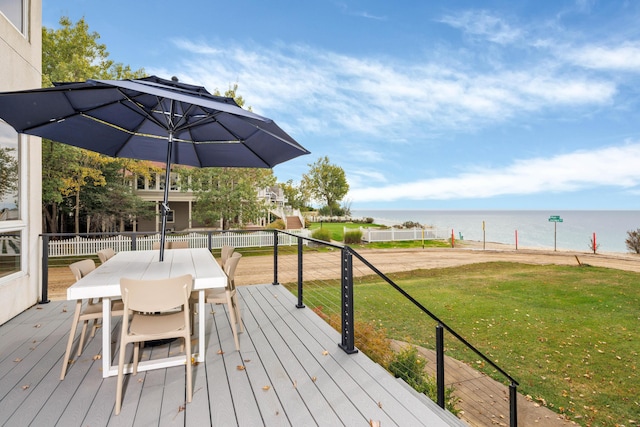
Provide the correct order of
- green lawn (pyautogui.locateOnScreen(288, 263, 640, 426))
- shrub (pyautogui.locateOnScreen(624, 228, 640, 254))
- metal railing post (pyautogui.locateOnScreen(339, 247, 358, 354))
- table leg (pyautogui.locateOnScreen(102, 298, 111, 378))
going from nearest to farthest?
table leg (pyautogui.locateOnScreen(102, 298, 111, 378))
metal railing post (pyautogui.locateOnScreen(339, 247, 358, 354))
green lawn (pyautogui.locateOnScreen(288, 263, 640, 426))
shrub (pyautogui.locateOnScreen(624, 228, 640, 254))

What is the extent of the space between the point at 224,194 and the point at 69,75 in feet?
25.4

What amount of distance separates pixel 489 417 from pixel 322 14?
83.1ft

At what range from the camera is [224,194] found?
16594 millimetres

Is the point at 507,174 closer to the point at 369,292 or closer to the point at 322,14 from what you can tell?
the point at 322,14

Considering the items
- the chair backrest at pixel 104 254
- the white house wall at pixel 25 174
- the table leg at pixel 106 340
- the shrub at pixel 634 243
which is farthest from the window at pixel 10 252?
the shrub at pixel 634 243

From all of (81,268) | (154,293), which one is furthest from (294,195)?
(154,293)

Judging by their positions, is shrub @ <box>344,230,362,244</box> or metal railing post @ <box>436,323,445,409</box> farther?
shrub @ <box>344,230,362,244</box>

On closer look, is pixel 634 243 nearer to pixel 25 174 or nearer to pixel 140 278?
pixel 140 278

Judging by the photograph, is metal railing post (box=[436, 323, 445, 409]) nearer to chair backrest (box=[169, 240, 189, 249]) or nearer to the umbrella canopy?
the umbrella canopy

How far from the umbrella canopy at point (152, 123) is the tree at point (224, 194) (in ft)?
39.5

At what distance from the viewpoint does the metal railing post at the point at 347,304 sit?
2945 millimetres

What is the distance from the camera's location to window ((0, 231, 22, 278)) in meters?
3.92

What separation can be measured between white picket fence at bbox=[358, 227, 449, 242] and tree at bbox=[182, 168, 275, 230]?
7075mm

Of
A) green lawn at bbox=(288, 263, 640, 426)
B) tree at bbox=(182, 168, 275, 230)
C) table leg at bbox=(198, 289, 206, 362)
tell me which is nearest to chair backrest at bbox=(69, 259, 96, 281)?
table leg at bbox=(198, 289, 206, 362)
